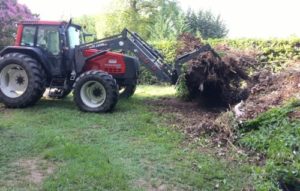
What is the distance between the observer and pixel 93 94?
9148 mm

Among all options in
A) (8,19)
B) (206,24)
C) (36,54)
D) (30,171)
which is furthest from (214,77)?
(206,24)

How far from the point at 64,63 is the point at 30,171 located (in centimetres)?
474

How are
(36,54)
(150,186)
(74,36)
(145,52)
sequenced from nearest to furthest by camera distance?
Result: 1. (150,186)
2. (36,54)
3. (145,52)
4. (74,36)

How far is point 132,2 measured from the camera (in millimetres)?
23125

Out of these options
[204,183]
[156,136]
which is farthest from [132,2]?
[204,183]

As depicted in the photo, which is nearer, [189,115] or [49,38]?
[189,115]

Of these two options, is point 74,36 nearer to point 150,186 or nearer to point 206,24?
point 150,186

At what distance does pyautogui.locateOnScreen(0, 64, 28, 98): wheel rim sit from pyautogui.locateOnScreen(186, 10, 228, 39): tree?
1531 cm

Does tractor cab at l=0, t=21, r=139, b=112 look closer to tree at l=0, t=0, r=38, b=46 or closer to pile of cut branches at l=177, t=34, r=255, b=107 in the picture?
pile of cut branches at l=177, t=34, r=255, b=107

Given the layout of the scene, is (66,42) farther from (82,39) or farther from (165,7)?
(165,7)

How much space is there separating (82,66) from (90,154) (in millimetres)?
4254

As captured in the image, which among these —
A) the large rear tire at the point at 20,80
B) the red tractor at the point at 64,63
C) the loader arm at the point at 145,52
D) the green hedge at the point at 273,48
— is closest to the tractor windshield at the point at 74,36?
the red tractor at the point at 64,63

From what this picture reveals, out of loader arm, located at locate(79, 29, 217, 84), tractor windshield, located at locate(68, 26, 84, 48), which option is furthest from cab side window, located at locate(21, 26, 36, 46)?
loader arm, located at locate(79, 29, 217, 84)

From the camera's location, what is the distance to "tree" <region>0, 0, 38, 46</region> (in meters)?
15.1
